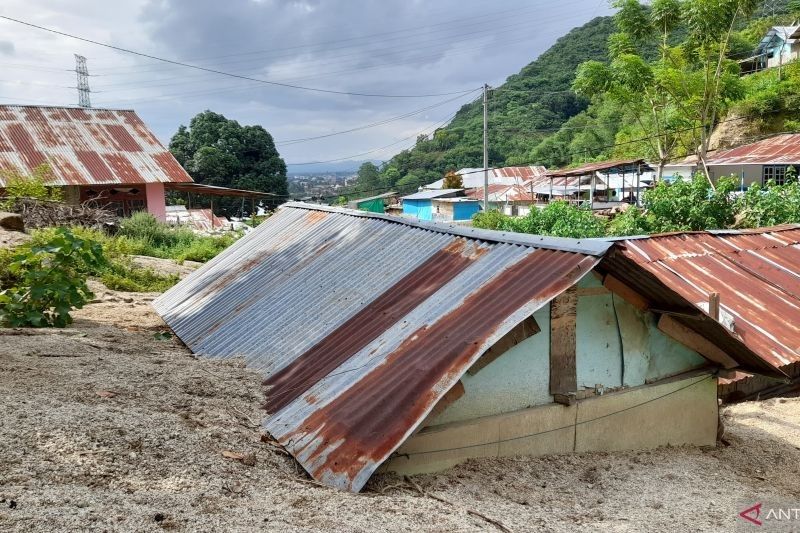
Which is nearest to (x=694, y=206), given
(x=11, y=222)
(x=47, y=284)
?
(x=47, y=284)

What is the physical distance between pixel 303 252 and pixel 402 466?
509 cm

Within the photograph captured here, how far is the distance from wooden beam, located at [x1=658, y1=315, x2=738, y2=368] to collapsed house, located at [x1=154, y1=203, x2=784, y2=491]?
0.02 metres

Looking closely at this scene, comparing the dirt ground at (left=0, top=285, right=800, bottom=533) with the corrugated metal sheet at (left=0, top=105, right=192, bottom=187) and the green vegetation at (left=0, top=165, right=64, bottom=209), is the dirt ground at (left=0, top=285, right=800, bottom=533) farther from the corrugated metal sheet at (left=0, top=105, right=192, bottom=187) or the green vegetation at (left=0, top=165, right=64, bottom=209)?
the corrugated metal sheet at (left=0, top=105, right=192, bottom=187)

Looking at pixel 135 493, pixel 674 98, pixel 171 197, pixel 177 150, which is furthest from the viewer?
pixel 177 150

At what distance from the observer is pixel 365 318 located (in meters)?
6.22

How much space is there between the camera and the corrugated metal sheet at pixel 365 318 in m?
4.38

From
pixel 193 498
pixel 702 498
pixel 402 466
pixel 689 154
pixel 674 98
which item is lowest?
pixel 702 498

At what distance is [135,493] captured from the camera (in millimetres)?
→ 3449

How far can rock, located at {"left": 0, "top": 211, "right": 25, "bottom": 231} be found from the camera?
1519cm

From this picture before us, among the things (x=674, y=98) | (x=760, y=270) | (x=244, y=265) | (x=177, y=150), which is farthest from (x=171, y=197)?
(x=760, y=270)

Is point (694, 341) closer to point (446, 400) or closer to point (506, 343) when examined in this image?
point (506, 343)

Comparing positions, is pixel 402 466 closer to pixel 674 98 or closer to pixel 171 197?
pixel 674 98

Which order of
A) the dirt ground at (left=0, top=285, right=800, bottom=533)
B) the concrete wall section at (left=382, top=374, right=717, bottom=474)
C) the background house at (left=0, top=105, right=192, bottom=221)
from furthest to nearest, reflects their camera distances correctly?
the background house at (left=0, top=105, right=192, bottom=221), the concrete wall section at (left=382, top=374, right=717, bottom=474), the dirt ground at (left=0, top=285, right=800, bottom=533)

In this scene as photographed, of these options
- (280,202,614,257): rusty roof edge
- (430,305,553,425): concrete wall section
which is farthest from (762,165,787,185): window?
(430,305,553,425): concrete wall section
